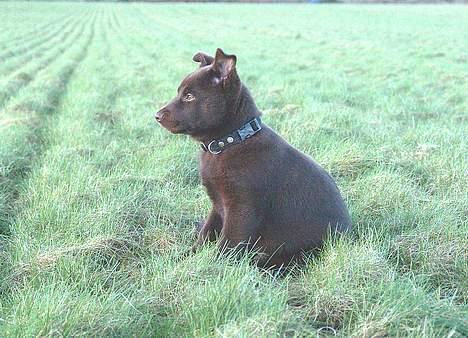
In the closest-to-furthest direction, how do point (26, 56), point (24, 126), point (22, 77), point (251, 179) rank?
point (251, 179), point (24, 126), point (22, 77), point (26, 56)

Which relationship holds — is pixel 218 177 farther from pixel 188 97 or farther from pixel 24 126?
pixel 24 126

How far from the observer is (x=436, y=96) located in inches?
311

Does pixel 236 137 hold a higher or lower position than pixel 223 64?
lower

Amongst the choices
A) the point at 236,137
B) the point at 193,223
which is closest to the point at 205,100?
the point at 236,137

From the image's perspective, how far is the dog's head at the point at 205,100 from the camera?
299 centimetres

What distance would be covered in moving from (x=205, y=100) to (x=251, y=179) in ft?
1.76

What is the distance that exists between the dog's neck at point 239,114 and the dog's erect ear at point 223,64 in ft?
0.50

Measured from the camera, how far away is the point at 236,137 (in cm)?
305

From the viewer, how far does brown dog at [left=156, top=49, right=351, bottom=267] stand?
2.97 meters

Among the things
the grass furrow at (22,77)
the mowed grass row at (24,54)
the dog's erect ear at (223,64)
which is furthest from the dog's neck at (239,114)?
the mowed grass row at (24,54)

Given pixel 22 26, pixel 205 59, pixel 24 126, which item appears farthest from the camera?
pixel 22 26

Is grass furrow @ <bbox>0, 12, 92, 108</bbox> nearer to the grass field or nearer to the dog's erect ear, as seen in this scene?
the grass field

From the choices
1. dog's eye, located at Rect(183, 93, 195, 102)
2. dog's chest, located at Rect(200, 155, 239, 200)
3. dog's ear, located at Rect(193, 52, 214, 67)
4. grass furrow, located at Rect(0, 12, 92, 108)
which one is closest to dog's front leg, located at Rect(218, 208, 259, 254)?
dog's chest, located at Rect(200, 155, 239, 200)

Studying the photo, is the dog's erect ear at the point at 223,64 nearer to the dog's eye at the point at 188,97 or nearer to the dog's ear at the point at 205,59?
the dog's eye at the point at 188,97
